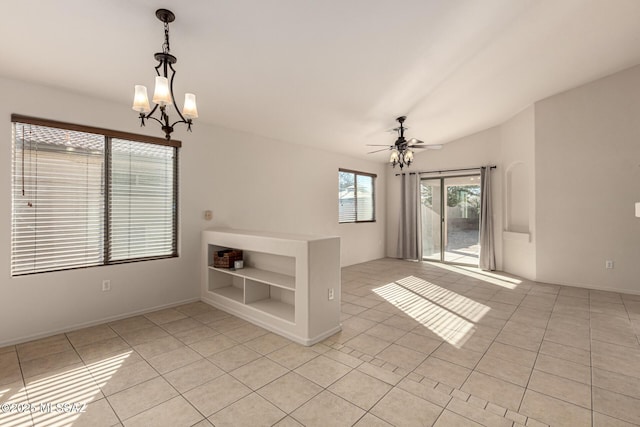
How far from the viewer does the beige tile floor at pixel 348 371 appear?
195cm

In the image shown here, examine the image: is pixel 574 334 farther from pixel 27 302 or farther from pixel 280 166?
pixel 27 302

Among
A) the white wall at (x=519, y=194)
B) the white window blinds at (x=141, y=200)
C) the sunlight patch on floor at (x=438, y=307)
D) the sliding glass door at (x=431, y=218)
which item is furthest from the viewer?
the sliding glass door at (x=431, y=218)

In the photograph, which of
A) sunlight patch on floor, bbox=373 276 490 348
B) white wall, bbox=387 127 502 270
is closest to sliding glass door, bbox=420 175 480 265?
white wall, bbox=387 127 502 270

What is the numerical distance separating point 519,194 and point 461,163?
4.60 ft

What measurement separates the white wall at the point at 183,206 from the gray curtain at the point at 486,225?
119 inches

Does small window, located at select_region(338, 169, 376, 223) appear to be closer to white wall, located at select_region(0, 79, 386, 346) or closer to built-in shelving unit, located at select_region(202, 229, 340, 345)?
white wall, located at select_region(0, 79, 386, 346)

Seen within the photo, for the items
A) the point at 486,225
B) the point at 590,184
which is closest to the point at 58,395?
the point at 486,225

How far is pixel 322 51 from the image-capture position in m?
2.78

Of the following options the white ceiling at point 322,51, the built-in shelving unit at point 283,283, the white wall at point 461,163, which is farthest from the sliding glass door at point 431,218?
the built-in shelving unit at point 283,283

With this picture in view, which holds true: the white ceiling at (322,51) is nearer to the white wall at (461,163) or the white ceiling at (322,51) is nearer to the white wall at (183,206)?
the white wall at (183,206)

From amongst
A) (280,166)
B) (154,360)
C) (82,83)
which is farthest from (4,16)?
(280,166)

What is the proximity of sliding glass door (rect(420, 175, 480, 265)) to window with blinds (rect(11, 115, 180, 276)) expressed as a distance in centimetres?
594

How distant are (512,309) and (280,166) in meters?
4.23

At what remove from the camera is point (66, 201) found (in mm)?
3195
